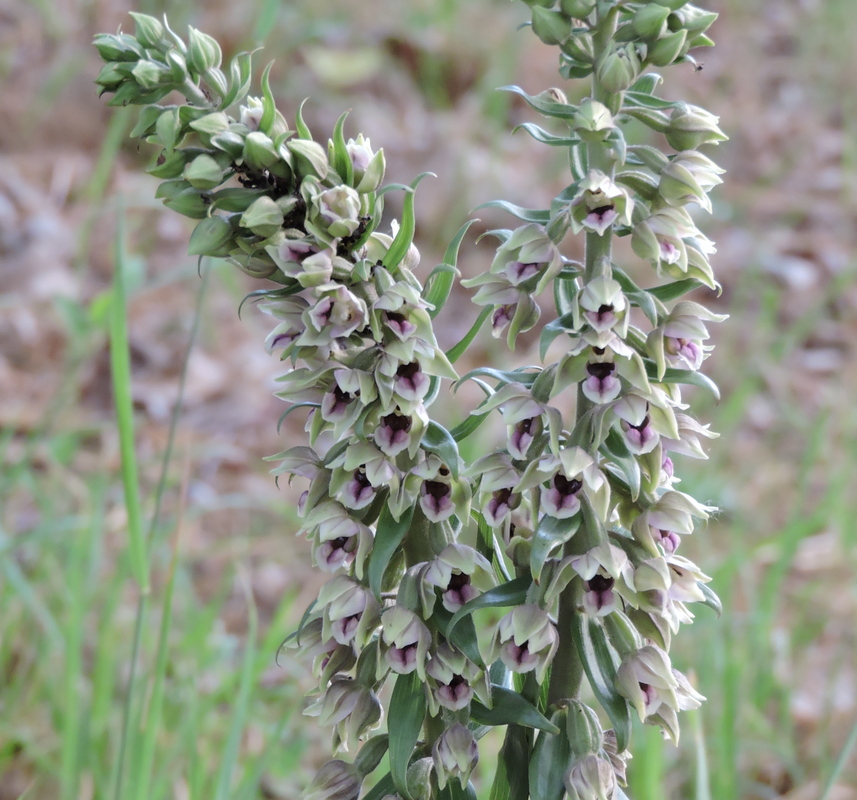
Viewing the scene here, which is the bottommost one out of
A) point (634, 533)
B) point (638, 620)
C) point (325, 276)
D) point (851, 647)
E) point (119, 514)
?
point (119, 514)

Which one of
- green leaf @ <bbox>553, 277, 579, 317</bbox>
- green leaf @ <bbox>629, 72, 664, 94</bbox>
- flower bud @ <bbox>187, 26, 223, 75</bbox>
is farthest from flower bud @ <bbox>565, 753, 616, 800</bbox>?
flower bud @ <bbox>187, 26, 223, 75</bbox>

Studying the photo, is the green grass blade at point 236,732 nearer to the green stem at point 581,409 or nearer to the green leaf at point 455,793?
the green leaf at point 455,793

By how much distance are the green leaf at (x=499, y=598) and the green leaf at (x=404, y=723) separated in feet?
0.39

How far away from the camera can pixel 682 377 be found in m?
1.16

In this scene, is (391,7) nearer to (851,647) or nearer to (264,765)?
(851,647)

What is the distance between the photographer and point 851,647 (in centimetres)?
293

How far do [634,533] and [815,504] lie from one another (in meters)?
2.69

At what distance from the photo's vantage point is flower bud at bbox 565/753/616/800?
116cm

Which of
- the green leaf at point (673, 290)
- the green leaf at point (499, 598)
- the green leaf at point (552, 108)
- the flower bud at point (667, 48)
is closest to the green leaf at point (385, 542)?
the green leaf at point (499, 598)

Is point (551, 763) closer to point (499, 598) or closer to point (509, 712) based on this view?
point (509, 712)

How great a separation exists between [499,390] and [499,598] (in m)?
0.26

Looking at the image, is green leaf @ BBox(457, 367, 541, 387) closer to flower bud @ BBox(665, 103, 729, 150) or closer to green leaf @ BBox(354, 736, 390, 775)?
flower bud @ BBox(665, 103, 729, 150)

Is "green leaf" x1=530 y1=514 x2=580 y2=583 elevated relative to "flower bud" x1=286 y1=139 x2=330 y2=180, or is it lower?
lower

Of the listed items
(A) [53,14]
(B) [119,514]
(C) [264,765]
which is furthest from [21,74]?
(C) [264,765]
